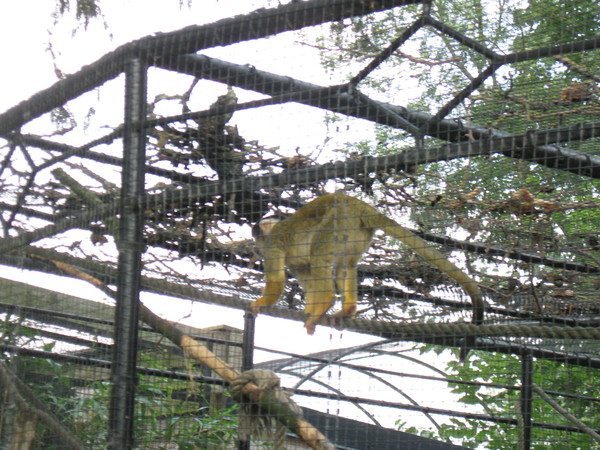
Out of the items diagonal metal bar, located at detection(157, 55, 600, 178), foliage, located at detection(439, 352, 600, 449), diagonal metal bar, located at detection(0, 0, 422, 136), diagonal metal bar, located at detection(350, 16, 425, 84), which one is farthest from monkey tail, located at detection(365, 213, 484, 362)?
foliage, located at detection(439, 352, 600, 449)

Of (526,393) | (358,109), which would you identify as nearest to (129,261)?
(358,109)

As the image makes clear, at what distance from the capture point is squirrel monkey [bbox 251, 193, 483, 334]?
3.51 metres

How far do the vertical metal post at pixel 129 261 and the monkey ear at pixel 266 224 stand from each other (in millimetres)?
939

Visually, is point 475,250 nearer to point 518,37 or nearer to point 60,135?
point 518,37

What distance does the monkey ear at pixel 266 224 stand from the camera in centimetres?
370

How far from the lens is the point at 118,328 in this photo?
2.77 m

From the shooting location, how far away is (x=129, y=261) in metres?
2.81

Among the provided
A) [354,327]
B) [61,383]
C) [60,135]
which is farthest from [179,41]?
[61,383]

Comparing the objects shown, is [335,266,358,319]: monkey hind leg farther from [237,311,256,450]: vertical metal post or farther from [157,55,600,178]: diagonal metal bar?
[157,55,600,178]: diagonal metal bar

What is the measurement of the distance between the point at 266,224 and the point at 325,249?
1.20 ft

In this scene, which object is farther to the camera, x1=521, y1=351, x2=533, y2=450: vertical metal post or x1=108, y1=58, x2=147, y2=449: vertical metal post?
x1=521, y1=351, x2=533, y2=450: vertical metal post

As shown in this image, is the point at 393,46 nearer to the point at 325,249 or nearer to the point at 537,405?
the point at 325,249

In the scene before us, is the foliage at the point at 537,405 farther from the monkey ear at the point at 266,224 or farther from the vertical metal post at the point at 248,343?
the monkey ear at the point at 266,224

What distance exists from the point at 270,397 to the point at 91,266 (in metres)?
1.15
